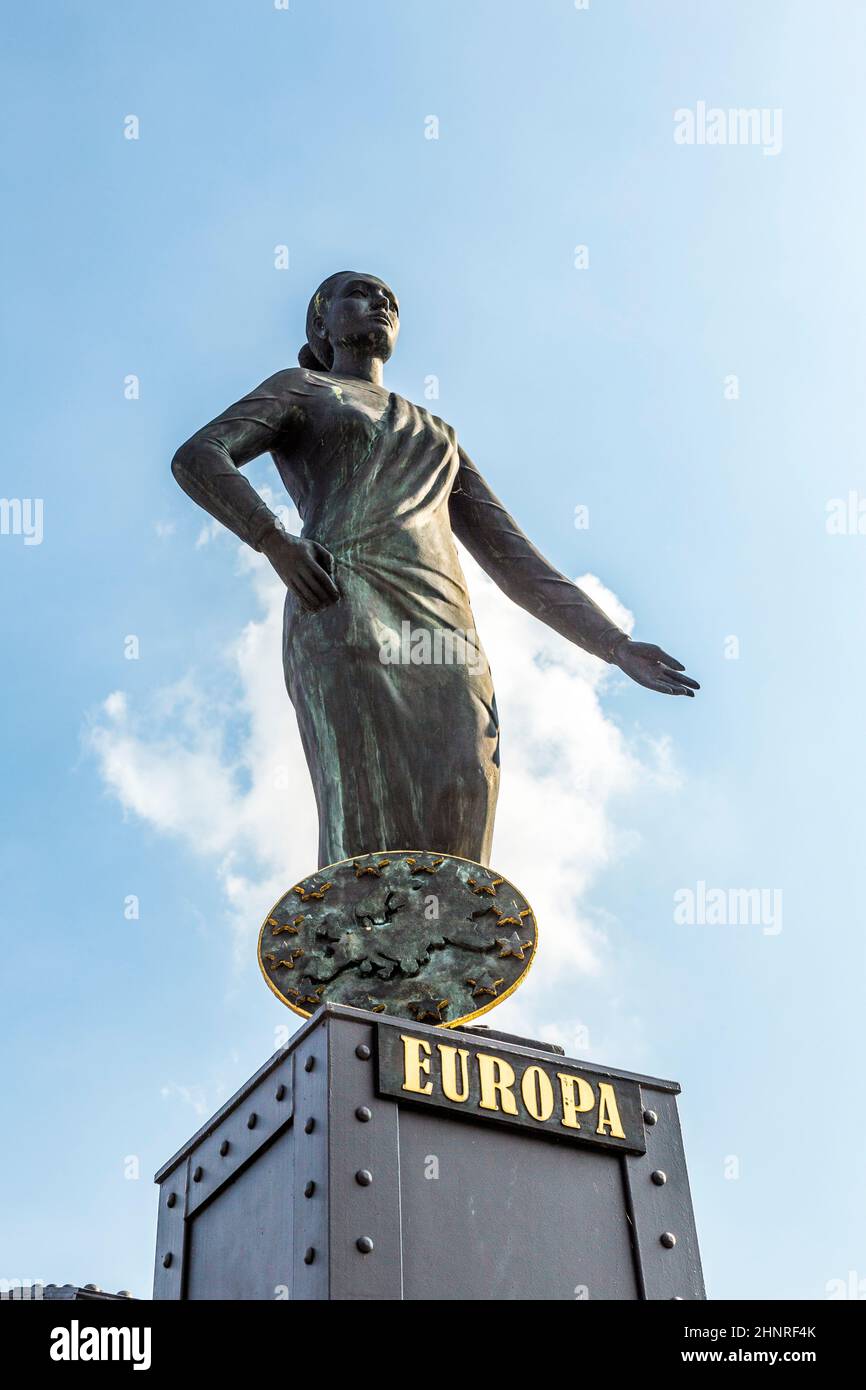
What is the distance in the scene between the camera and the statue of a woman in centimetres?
668

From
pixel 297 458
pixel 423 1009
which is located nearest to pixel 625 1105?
pixel 423 1009

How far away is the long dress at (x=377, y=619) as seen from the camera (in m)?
6.66

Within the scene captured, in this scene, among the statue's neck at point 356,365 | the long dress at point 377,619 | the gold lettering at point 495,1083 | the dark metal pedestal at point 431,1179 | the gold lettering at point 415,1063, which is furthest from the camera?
the statue's neck at point 356,365

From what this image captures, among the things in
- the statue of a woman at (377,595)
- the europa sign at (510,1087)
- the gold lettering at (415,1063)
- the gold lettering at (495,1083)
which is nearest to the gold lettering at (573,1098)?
the europa sign at (510,1087)

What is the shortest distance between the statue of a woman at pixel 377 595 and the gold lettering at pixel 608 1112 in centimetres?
136

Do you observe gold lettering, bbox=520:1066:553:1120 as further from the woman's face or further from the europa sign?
the woman's face

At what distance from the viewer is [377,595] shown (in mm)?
6973

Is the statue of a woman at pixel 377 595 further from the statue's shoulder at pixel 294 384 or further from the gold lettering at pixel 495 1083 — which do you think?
the gold lettering at pixel 495 1083

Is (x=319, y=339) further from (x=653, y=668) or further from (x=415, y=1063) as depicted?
(x=415, y=1063)

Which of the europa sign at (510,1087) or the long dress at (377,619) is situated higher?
the long dress at (377,619)

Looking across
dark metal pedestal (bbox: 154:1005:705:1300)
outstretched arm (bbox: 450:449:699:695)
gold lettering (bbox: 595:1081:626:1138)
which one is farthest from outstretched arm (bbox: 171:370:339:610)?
gold lettering (bbox: 595:1081:626:1138)
